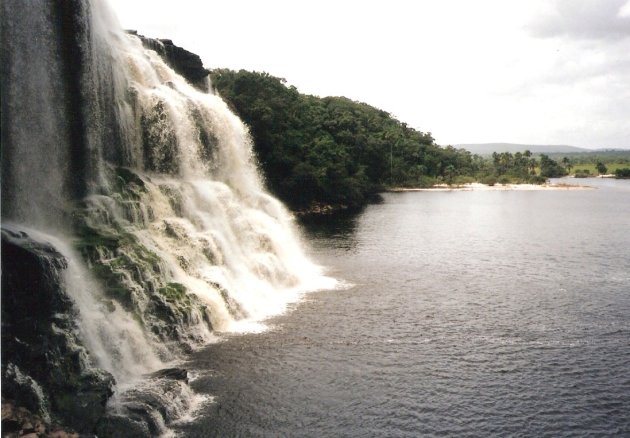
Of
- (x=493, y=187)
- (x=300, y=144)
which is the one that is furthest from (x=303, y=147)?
(x=493, y=187)

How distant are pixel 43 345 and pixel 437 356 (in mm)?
15703

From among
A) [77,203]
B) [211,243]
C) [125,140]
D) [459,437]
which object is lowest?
[459,437]

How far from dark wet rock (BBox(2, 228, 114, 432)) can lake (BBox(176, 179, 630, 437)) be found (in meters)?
3.41

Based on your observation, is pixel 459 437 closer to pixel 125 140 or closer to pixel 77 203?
pixel 77 203

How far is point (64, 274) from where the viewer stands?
63.5 ft

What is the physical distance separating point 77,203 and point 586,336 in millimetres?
25551

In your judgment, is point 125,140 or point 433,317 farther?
point 125,140

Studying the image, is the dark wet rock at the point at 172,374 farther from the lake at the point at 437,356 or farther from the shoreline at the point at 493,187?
the shoreline at the point at 493,187

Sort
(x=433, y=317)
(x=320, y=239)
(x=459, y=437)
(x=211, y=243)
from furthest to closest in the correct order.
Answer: (x=320, y=239) < (x=211, y=243) < (x=433, y=317) < (x=459, y=437)

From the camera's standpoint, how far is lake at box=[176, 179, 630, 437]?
60.7ft

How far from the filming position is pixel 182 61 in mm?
50125

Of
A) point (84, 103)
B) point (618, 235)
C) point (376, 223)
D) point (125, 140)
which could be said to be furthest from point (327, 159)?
point (84, 103)

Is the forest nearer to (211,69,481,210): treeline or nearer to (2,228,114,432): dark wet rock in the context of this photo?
(211,69,481,210): treeline

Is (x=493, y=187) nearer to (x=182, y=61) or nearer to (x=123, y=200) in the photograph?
(x=182, y=61)
